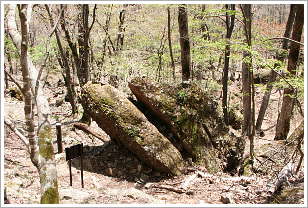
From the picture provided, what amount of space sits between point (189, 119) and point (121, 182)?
8.65 ft

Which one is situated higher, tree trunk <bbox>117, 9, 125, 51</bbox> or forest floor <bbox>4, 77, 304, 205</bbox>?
tree trunk <bbox>117, 9, 125, 51</bbox>

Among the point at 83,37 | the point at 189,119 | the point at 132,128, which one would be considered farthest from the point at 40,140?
the point at 83,37

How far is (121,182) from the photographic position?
7352 millimetres

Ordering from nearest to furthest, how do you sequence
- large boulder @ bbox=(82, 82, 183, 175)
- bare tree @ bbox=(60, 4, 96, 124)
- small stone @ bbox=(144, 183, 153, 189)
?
small stone @ bbox=(144, 183, 153, 189)
large boulder @ bbox=(82, 82, 183, 175)
bare tree @ bbox=(60, 4, 96, 124)

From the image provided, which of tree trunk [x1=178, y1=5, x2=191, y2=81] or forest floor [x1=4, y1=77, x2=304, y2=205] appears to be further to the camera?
tree trunk [x1=178, y1=5, x2=191, y2=81]

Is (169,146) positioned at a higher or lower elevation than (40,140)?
lower

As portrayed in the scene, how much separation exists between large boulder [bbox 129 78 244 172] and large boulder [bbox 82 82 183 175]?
1.56 feet

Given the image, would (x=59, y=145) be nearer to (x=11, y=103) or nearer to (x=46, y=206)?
(x=46, y=206)

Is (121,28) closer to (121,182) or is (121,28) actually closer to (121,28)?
(121,28)

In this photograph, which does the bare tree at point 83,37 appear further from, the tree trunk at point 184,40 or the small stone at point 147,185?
the small stone at point 147,185

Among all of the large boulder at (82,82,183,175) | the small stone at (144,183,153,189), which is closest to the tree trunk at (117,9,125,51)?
the large boulder at (82,82,183,175)

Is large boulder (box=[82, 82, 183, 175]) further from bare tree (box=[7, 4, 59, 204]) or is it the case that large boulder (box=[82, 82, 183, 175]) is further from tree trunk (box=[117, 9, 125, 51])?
tree trunk (box=[117, 9, 125, 51])

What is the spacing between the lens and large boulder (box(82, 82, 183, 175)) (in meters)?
7.48

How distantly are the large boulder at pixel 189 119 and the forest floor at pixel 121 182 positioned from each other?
1.91 feet
